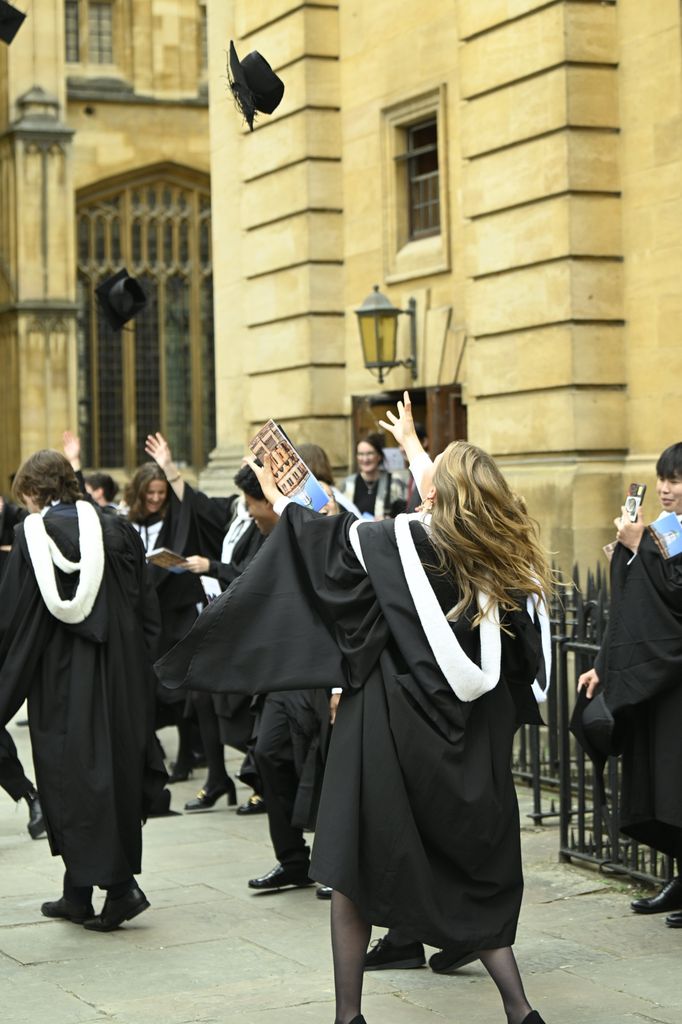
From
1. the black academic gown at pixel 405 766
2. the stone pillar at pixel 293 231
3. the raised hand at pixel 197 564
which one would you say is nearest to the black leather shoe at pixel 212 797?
the raised hand at pixel 197 564

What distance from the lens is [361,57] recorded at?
14.9m

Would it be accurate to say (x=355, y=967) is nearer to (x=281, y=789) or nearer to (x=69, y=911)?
(x=69, y=911)

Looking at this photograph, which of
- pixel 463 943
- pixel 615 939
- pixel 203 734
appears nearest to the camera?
pixel 463 943

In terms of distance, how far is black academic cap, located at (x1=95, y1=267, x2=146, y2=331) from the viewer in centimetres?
1370

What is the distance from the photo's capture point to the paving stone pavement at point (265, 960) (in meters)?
5.62

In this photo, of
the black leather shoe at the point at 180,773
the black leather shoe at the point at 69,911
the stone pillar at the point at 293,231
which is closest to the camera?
the black leather shoe at the point at 69,911

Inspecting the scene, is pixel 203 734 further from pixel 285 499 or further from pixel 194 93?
pixel 194 93

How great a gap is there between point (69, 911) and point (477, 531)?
2.86 m

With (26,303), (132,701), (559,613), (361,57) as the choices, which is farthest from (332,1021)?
(26,303)

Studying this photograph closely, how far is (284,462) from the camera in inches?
226

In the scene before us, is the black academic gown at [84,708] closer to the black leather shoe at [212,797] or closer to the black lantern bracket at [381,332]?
the black leather shoe at [212,797]

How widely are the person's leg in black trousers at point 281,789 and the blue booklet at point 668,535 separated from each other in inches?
74.1

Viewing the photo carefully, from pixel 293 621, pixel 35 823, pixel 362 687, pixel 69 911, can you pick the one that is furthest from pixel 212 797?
pixel 362 687

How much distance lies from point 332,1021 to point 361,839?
0.77 meters
